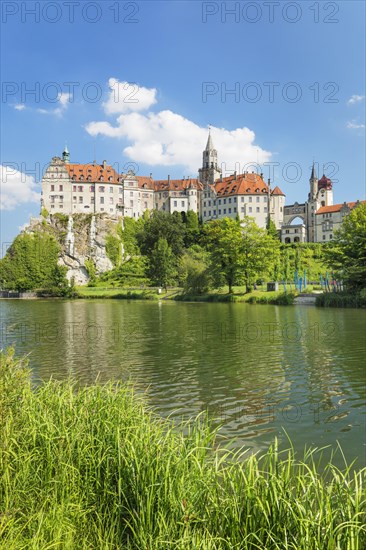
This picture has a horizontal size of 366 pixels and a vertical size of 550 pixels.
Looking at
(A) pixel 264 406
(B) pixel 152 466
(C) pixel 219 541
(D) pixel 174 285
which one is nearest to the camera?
(C) pixel 219 541

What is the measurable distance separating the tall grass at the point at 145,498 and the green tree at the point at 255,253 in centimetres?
5990

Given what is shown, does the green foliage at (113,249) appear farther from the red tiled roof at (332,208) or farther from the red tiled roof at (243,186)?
the red tiled roof at (332,208)

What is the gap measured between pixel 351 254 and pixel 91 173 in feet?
304

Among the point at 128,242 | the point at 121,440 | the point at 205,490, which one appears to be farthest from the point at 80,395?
the point at 128,242

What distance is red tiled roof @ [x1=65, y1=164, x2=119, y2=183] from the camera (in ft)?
418

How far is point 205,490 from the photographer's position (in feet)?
16.0

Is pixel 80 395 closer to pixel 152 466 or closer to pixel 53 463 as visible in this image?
pixel 53 463

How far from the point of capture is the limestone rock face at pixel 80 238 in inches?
4532

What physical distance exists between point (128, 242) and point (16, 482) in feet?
388

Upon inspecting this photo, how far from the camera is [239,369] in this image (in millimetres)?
17172

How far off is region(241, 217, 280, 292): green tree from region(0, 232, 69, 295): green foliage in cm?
4522

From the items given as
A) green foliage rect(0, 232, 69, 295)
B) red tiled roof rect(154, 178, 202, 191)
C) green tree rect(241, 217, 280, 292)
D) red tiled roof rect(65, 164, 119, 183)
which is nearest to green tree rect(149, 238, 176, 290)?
green tree rect(241, 217, 280, 292)

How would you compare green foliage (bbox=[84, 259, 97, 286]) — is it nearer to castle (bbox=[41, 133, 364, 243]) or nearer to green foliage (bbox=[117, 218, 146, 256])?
green foliage (bbox=[117, 218, 146, 256])

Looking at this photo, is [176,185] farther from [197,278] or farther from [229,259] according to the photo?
[229,259]
